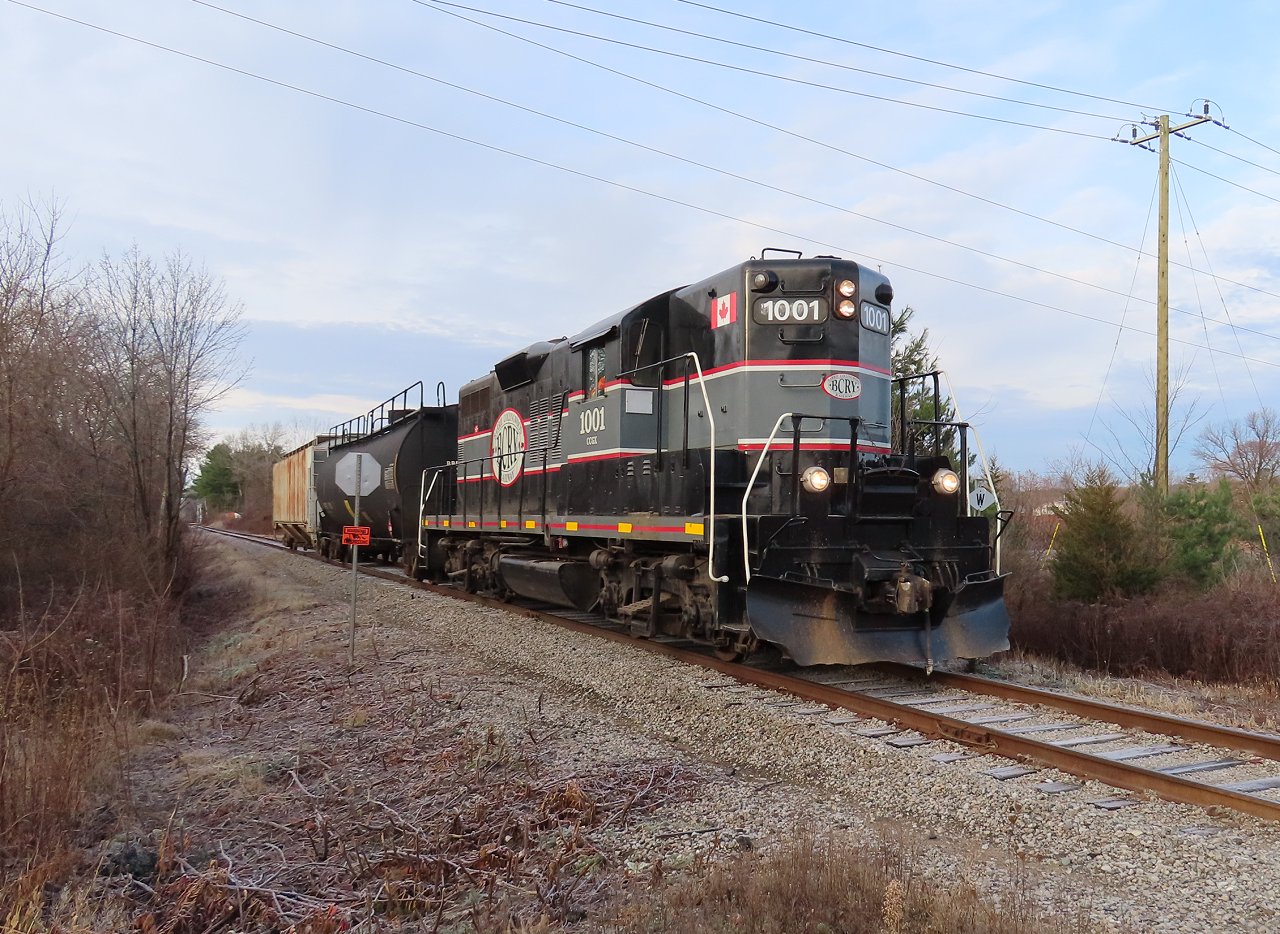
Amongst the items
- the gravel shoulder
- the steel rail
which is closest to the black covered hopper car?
the steel rail

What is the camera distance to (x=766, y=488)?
7.91 m

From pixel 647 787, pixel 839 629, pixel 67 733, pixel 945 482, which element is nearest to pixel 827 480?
pixel 839 629

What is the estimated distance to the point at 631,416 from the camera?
8969mm

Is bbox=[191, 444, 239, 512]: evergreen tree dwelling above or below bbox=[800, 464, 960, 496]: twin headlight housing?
above

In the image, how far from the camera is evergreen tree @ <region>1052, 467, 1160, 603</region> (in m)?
11.4

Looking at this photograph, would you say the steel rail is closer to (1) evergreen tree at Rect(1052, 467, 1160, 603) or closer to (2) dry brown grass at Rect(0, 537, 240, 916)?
(1) evergreen tree at Rect(1052, 467, 1160, 603)

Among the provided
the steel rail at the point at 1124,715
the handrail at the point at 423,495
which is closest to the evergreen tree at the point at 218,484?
the handrail at the point at 423,495

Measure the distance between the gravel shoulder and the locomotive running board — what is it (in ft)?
1.96

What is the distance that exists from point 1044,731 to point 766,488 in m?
2.97

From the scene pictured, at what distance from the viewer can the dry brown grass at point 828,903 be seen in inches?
123

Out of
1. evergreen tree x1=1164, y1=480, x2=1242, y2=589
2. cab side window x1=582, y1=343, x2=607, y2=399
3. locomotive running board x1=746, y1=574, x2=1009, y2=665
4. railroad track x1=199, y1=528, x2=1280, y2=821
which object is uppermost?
cab side window x1=582, y1=343, x2=607, y2=399

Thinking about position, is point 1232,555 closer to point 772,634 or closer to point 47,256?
point 772,634

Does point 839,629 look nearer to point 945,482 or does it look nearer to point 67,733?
point 945,482

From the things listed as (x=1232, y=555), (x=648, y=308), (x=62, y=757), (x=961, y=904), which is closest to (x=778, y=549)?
(x=648, y=308)
